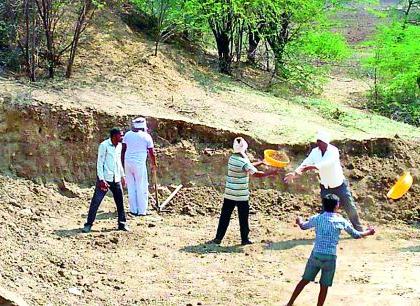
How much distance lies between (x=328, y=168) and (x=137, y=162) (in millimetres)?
2840

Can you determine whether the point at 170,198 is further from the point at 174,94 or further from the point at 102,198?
the point at 174,94

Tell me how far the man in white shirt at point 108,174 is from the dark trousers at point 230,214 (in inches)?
51.6

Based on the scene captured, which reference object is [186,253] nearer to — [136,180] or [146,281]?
[146,281]

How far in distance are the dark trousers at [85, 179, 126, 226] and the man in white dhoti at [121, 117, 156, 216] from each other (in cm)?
99

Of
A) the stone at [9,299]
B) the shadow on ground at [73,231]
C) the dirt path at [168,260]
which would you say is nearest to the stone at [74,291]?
the dirt path at [168,260]

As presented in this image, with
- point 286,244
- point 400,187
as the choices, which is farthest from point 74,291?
point 400,187

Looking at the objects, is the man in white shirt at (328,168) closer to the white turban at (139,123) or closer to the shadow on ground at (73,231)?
the white turban at (139,123)

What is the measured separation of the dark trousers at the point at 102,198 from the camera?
962 cm

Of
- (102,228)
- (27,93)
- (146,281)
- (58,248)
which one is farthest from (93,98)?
(146,281)

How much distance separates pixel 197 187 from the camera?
38.9 feet

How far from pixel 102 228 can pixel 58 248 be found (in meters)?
1.27

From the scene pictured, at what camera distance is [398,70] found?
58.4ft

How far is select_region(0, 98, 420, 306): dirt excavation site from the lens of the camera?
25.1 ft

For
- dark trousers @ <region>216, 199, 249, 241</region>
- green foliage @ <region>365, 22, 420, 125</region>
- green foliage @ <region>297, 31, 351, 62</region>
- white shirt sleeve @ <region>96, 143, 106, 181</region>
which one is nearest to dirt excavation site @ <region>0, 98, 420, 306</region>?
dark trousers @ <region>216, 199, 249, 241</region>
